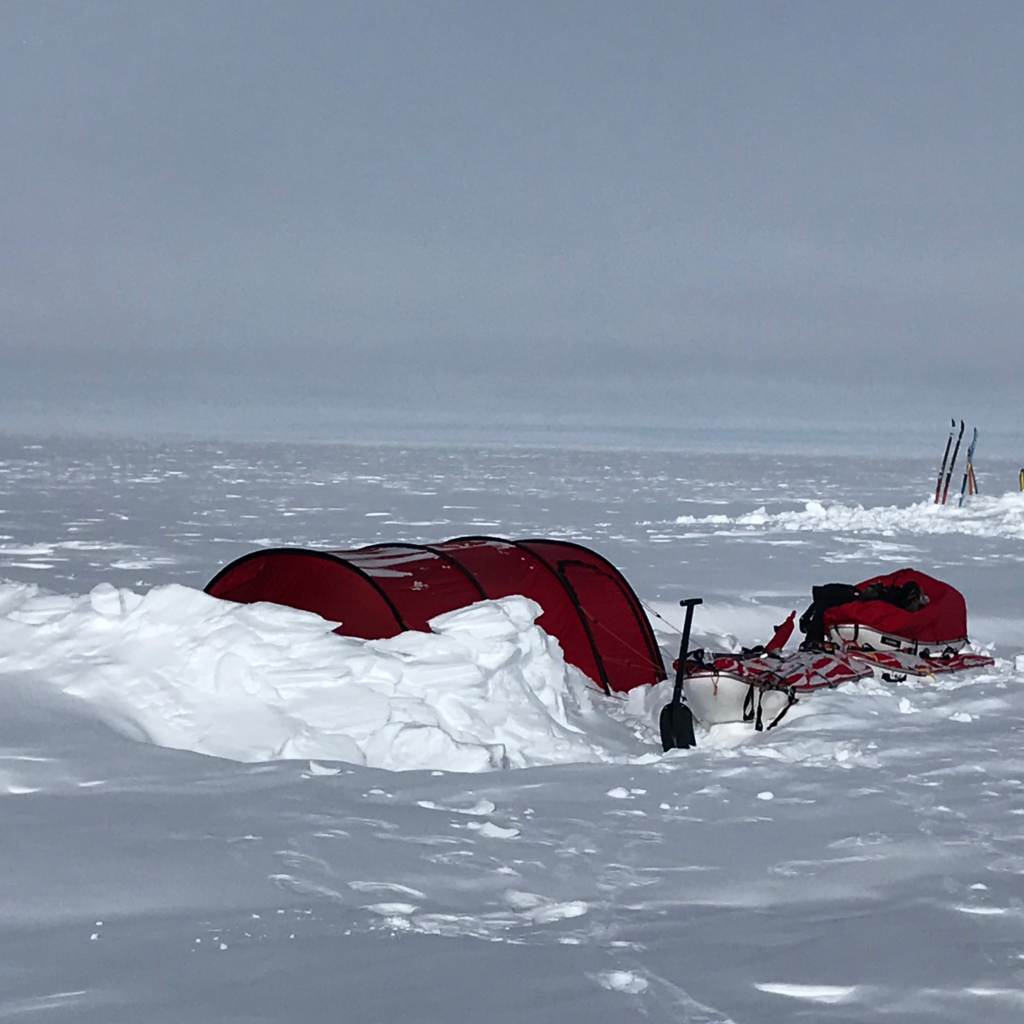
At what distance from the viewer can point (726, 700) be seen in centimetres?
628

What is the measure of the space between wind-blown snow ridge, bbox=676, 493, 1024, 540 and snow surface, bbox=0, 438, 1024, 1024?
11.3 metres

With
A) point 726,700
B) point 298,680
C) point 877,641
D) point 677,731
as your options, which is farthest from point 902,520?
point 298,680

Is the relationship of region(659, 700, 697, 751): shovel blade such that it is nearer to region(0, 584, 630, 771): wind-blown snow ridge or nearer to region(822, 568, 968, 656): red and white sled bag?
region(0, 584, 630, 771): wind-blown snow ridge

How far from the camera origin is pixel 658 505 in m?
24.2

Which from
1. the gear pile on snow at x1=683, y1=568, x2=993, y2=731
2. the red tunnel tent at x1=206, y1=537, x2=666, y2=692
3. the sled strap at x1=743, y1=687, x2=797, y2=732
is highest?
the red tunnel tent at x1=206, y1=537, x2=666, y2=692

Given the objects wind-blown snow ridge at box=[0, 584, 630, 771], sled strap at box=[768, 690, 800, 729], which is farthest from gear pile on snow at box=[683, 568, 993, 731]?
wind-blown snow ridge at box=[0, 584, 630, 771]

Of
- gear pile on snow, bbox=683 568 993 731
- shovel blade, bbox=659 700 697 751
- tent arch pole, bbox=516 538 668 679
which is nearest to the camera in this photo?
shovel blade, bbox=659 700 697 751

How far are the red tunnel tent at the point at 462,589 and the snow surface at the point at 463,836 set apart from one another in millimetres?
364

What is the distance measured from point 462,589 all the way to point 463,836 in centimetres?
305

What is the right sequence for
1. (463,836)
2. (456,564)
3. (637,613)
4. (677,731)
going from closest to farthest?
(463,836), (677,731), (456,564), (637,613)

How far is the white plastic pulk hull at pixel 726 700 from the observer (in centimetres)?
616

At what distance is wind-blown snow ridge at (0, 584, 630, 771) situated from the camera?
476 centimetres

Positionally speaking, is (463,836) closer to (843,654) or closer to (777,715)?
(777,715)

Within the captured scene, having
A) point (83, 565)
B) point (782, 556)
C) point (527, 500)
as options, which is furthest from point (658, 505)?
point (83, 565)
